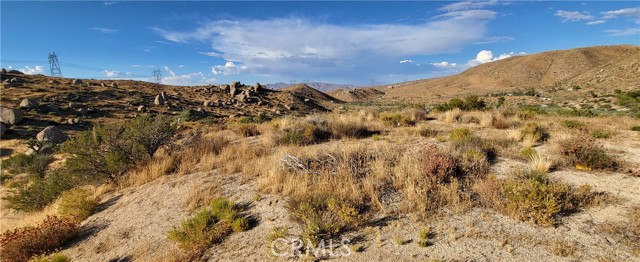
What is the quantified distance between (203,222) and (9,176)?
16.2 meters

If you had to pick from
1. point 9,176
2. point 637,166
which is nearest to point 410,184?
point 637,166

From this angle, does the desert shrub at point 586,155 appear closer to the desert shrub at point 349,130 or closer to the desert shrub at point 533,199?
the desert shrub at point 533,199

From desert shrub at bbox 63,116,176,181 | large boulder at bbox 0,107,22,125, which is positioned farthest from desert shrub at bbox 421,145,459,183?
large boulder at bbox 0,107,22,125

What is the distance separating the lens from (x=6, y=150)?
67.1 feet

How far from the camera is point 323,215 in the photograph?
200 inches

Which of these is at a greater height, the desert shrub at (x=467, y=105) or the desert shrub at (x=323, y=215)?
the desert shrub at (x=467, y=105)

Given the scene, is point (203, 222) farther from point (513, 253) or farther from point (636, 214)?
point (636, 214)

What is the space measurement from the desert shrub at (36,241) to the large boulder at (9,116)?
26890 millimetres

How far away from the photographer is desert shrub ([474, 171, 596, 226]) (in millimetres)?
4770

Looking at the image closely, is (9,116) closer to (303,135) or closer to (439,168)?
(303,135)

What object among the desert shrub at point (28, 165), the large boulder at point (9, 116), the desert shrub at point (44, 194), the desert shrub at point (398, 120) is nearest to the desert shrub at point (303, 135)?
the desert shrub at point (398, 120)

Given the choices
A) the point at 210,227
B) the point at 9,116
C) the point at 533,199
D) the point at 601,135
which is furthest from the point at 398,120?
the point at 9,116

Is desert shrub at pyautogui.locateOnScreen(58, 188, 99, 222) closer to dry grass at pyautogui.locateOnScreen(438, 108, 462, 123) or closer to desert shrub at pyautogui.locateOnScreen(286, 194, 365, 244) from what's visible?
desert shrub at pyautogui.locateOnScreen(286, 194, 365, 244)

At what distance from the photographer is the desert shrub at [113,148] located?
29.1ft
